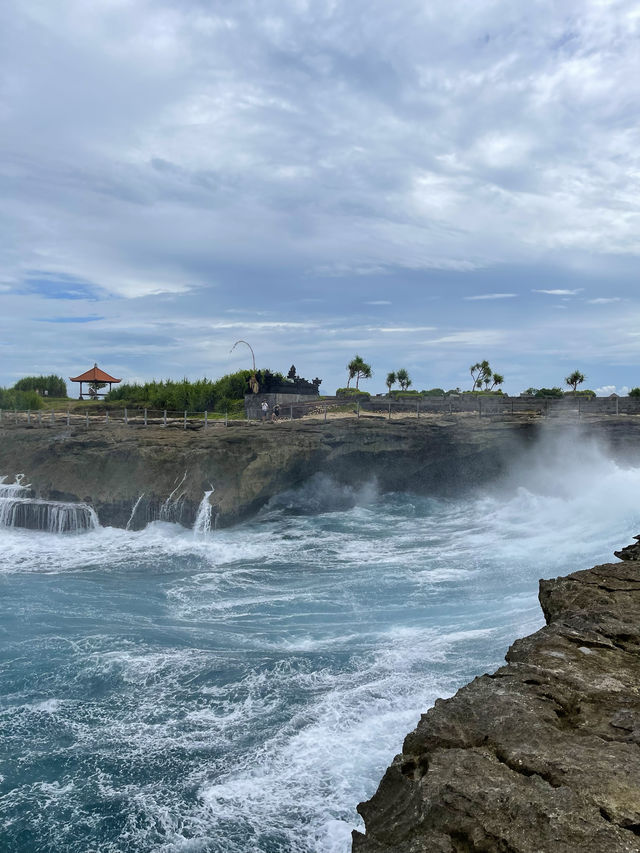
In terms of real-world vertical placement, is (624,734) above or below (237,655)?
above

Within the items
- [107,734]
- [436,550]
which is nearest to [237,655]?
[107,734]

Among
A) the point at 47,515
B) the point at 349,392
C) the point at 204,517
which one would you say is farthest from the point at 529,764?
the point at 349,392

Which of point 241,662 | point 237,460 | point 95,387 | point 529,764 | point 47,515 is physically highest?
point 95,387

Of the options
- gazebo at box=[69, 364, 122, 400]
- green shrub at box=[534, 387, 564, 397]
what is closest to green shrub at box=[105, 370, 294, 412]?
gazebo at box=[69, 364, 122, 400]

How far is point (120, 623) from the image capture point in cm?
1587

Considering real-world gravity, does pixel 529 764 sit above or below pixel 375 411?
below

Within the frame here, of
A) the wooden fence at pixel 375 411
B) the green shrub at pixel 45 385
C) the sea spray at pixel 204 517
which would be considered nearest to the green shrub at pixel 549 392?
the wooden fence at pixel 375 411

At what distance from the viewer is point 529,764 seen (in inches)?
178

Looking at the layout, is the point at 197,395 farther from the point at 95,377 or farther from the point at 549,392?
the point at 549,392

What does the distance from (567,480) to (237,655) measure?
23.5m

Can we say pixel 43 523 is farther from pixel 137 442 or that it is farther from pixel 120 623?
pixel 120 623

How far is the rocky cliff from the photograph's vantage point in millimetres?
29516

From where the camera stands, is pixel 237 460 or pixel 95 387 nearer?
pixel 237 460

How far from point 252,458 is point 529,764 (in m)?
26.3
